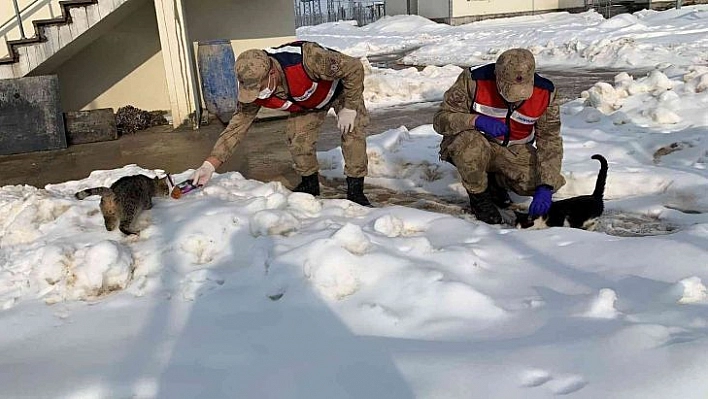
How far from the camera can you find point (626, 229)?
11.1 ft

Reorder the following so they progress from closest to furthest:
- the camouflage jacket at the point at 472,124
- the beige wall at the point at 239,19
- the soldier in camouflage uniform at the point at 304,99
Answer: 1. the soldier in camouflage uniform at the point at 304,99
2. the camouflage jacket at the point at 472,124
3. the beige wall at the point at 239,19

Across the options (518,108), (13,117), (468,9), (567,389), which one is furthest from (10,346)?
(468,9)

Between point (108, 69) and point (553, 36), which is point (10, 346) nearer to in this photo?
point (108, 69)

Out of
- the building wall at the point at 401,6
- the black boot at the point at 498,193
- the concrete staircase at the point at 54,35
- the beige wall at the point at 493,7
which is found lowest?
the black boot at the point at 498,193

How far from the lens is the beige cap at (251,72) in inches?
128

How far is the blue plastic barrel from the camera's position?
7.21 meters

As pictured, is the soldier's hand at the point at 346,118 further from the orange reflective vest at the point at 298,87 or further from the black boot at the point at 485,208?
the black boot at the point at 485,208

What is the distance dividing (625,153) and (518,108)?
1.86 m

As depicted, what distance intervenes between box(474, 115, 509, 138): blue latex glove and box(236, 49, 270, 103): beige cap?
4.46 ft

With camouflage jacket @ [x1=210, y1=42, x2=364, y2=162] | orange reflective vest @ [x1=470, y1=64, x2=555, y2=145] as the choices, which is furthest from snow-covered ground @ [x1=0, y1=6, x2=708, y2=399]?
orange reflective vest @ [x1=470, y1=64, x2=555, y2=145]

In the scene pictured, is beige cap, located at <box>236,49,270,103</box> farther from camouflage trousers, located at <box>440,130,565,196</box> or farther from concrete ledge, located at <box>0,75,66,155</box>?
concrete ledge, located at <box>0,75,66,155</box>

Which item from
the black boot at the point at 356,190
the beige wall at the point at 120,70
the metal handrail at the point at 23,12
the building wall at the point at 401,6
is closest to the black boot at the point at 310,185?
the black boot at the point at 356,190

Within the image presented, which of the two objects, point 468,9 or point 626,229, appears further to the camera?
point 468,9

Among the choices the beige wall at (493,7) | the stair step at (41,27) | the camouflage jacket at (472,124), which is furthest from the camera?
the beige wall at (493,7)
